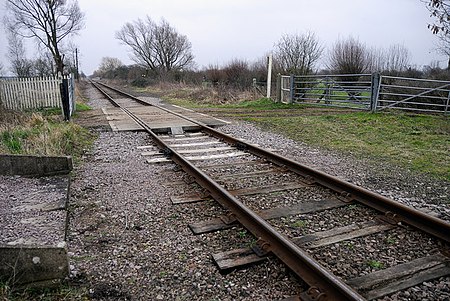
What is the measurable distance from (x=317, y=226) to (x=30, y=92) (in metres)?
14.9

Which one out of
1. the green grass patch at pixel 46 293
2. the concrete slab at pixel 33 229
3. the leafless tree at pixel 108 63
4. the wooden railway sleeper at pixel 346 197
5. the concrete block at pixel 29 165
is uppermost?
the leafless tree at pixel 108 63

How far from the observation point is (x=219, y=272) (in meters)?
2.89

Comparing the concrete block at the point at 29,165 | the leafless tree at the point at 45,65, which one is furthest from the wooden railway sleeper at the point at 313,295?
the leafless tree at the point at 45,65

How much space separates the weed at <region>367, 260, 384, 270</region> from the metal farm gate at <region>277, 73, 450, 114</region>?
36.7 feet

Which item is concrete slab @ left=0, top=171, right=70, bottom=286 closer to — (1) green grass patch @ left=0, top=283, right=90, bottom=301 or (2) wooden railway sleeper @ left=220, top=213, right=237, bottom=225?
(1) green grass patch @ left=0, top=283, right=90, bottom=301

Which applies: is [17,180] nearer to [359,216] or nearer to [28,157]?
[28,157]

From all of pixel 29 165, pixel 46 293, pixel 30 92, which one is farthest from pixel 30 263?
A: pixel 30 92

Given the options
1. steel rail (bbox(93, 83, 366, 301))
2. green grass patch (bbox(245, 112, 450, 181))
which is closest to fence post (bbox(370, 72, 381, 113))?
green grass patch (bbox(245, 112, 450, 181))

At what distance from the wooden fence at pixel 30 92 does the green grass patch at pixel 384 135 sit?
9.25 meters

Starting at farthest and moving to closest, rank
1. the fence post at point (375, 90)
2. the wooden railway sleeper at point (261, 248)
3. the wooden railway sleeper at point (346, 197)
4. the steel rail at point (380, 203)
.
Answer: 1. the fence post at point (375, 90)
2. the wooden railway sleeper at point (346, 197)
3. the steel rail at point (380, 203)
4. the wooden railway sleeper at point (261, 248)

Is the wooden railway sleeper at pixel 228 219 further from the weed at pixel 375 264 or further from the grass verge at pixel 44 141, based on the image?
the grass verge at pixel 44 141

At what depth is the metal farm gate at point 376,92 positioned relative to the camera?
13180mm

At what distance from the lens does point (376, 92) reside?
13320 mm

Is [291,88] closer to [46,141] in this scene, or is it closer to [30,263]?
[46,141]
